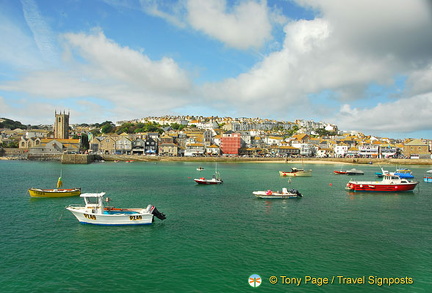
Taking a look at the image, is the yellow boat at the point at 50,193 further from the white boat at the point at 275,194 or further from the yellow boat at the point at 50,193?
the white boat at the point at 275,194

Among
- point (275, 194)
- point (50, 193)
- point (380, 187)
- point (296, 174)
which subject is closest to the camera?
point (50, 193)

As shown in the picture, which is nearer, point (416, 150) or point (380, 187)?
point (380, 187)

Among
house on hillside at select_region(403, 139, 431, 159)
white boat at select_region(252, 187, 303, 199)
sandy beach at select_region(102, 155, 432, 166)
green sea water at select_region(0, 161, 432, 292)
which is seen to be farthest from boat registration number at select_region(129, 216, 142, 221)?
house on hillside at select_region(403, 139, 431, 159)

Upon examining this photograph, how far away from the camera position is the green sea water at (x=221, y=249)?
13.0 m

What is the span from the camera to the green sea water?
13.0 metres

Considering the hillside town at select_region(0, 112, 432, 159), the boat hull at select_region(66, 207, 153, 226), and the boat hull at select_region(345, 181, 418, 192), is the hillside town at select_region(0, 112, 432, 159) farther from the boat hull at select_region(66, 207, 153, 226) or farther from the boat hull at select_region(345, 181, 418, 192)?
the boat hull at select_region(66, 207, 153, 226)

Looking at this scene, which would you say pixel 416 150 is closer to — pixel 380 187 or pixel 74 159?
pixel 380 187

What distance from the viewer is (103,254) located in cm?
1597

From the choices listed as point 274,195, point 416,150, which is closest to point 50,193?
point 274,195

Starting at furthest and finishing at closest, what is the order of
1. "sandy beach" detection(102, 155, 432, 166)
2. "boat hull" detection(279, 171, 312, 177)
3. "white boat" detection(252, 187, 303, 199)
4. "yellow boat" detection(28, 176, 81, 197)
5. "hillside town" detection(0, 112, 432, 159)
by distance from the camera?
"hillside town" detection(0, 112, 432, 159)
"sandy beach" detection(102, 155, 432, 166)
"boat hull" detection(279, 171, 312, 177)
"white boat" detection(252, 187, 303, 199)
"yellow boat" detection(28, 176, 81, 197)

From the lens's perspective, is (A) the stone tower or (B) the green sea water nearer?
(B) the green sea water

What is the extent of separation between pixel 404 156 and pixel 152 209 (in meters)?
113

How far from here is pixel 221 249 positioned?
16578 mm

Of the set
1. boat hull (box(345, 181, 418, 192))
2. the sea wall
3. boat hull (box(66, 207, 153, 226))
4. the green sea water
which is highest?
the sea wall
